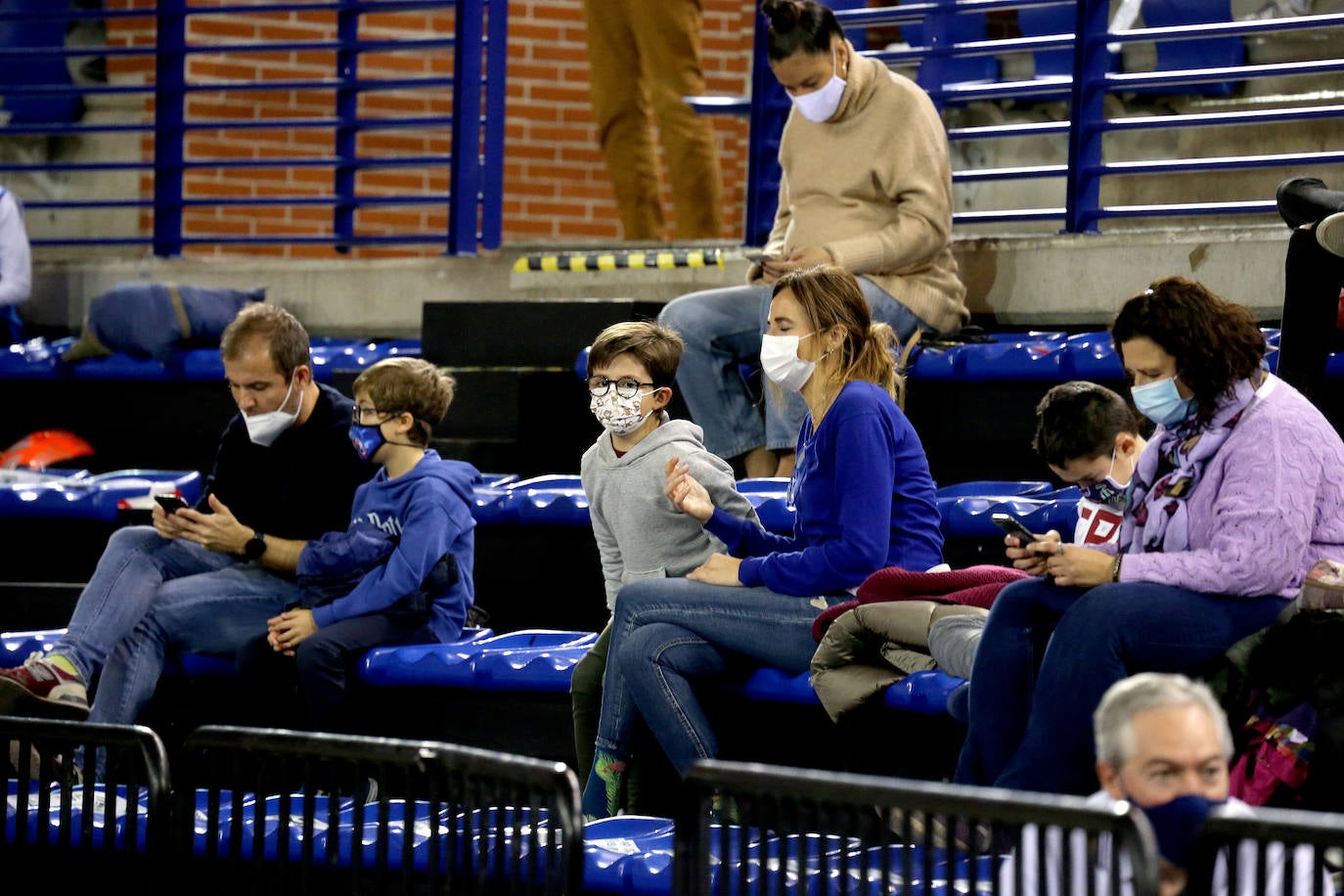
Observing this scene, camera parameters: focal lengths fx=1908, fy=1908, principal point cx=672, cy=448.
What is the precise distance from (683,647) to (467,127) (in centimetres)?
351

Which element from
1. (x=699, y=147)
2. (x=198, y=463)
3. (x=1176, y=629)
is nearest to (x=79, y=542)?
(x=198, y=463)

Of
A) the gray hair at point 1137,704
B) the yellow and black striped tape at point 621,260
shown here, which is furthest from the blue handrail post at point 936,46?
the gray hair at point 1137,704

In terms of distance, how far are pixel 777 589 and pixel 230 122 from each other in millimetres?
4240

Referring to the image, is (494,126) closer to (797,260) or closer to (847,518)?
(797,260)

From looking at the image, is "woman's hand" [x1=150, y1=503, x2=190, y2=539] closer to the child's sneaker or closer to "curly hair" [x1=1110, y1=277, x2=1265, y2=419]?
the child's sneaker

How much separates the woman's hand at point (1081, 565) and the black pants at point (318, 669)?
5.30 feet

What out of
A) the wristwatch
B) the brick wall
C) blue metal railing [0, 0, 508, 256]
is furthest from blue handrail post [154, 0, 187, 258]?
the wristwatch

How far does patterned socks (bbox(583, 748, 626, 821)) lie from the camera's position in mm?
3506

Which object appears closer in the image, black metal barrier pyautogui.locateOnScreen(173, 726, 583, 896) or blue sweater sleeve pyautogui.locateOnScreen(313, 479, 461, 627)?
black metal barrier pyautogui.locateOnScreen(173, 726, 583, 896)

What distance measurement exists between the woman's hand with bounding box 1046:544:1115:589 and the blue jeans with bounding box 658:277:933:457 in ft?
6.15

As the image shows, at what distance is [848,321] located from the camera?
144 inches

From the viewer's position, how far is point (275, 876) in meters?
2.69

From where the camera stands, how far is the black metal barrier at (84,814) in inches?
104

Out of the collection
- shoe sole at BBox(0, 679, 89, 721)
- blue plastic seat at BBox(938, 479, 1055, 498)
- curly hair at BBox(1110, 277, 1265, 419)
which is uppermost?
curly hair at BBox(1110, 277, 1265, 419)
